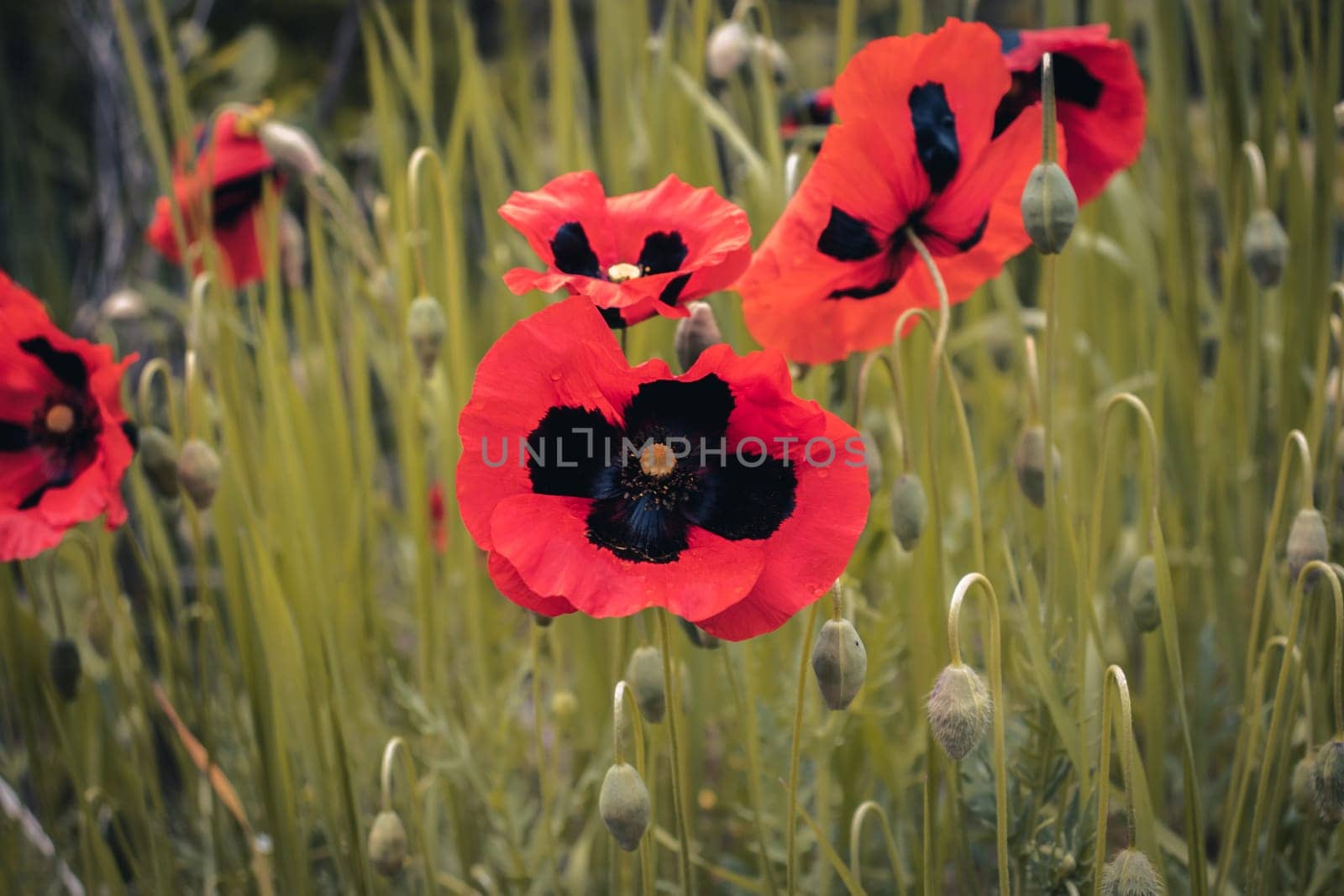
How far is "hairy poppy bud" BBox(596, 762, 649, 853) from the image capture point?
81 cm

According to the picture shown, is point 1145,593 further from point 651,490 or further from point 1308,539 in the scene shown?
point 651,490

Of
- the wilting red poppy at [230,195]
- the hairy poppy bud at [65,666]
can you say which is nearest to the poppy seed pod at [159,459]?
the hairy poppy bud at [65,666]

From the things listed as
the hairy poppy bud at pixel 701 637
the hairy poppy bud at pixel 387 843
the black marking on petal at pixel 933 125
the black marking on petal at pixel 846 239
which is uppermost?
the black marking on petal at pixel 933 125

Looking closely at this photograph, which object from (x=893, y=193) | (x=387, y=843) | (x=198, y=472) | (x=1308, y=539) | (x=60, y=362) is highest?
(x=893, y=193)

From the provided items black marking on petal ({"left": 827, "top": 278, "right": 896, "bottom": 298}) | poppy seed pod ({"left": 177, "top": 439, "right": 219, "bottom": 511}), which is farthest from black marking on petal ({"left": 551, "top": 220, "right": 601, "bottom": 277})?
poppy seed pod ({"left": 177, "top": 439, "right": 219, "bottom": 511})

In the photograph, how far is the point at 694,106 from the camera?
1.46 meters

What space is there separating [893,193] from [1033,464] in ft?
0.92

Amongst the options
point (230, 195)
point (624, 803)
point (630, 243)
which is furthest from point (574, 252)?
point (230, 195)

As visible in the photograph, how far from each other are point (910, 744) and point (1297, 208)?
0.81 meters

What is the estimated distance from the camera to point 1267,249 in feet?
3.78

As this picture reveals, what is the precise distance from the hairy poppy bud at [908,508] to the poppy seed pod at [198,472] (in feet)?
2.26

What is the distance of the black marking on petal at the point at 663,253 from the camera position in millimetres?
930

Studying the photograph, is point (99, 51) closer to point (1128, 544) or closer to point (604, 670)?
point (604, 670)

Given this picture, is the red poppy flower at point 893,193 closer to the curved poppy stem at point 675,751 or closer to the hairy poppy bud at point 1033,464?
the hairy poppy bud at point 1033,464
